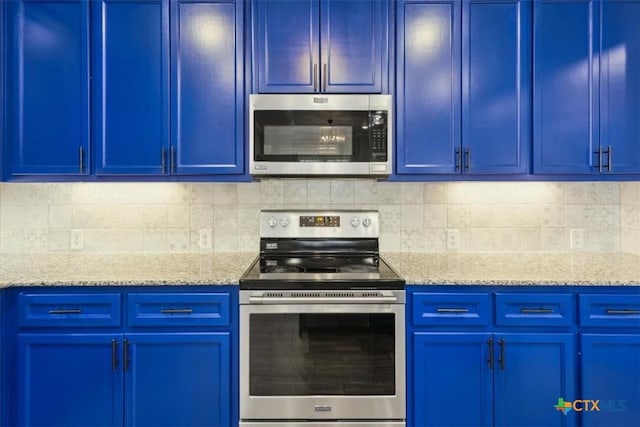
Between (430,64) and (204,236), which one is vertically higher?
(430,64)

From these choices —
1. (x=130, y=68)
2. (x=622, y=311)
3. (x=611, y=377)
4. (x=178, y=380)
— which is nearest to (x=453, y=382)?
(x=611, y=377)

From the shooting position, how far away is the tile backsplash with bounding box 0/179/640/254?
2.38 meters

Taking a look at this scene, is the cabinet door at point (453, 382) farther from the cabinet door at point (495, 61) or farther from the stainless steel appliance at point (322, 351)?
the cabinet door at point (495, 61)

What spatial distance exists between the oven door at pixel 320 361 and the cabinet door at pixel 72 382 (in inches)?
23.5

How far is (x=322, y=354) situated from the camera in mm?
1716

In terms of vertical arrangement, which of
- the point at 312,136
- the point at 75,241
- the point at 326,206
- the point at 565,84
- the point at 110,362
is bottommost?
the point at 110,362

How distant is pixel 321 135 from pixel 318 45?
49 centimetres

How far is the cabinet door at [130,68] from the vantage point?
202 cm

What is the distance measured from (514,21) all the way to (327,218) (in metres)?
1.46

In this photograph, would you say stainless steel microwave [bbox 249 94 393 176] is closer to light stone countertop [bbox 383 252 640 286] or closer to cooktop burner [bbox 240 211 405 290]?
cooktop burner [bbox 240 211 405 290]

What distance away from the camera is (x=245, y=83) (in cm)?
204

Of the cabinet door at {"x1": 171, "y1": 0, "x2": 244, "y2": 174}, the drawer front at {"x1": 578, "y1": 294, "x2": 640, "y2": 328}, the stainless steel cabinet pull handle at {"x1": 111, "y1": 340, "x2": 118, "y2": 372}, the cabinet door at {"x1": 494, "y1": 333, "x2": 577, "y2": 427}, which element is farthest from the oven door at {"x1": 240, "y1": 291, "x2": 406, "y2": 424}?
the cabinet door at {"x1": 171, "y1": 0, "x2": 244, "y2": 174}

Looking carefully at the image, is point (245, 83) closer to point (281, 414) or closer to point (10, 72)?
point (10, 72)

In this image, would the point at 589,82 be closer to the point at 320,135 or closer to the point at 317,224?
the point at 320,135
